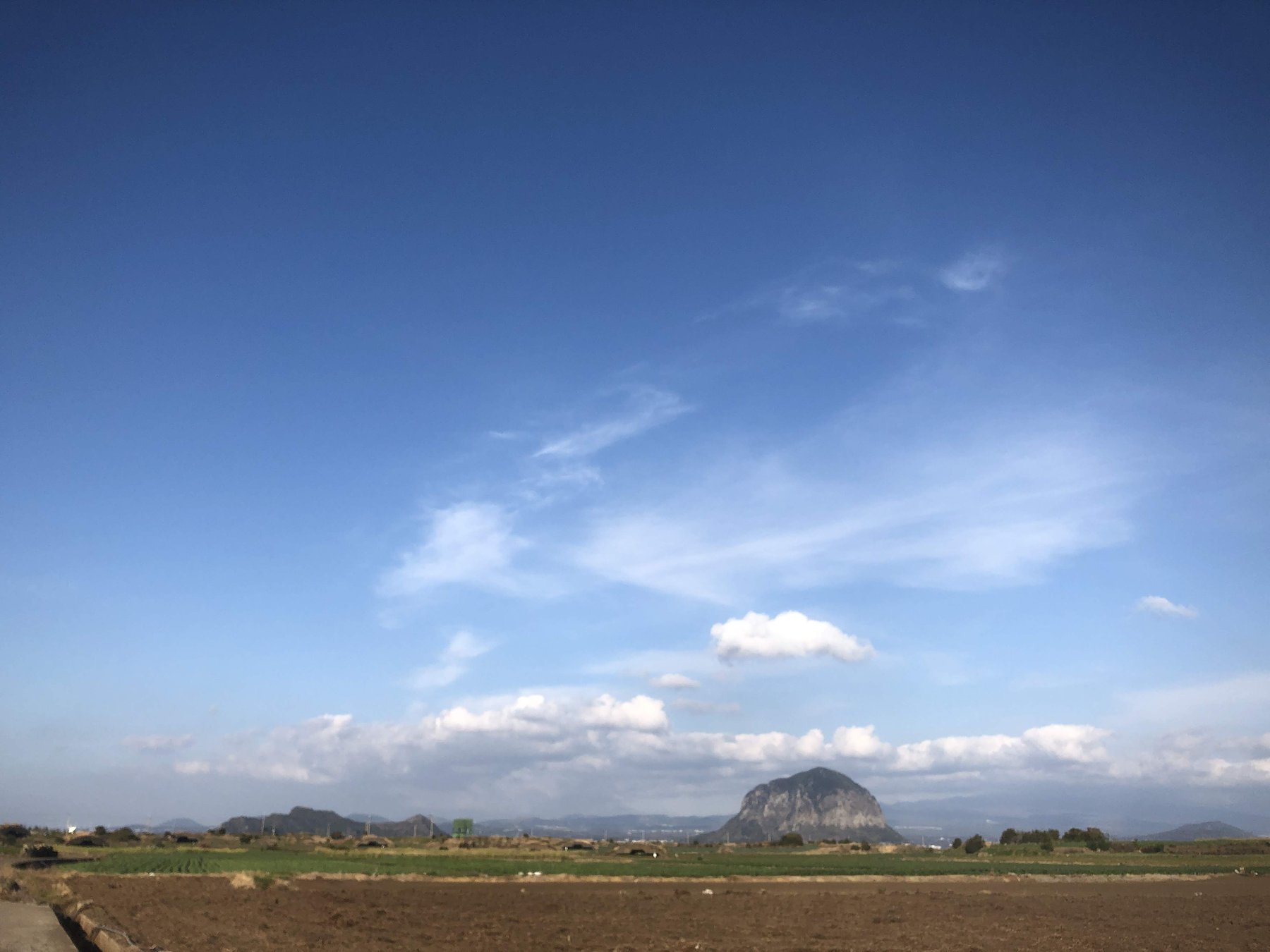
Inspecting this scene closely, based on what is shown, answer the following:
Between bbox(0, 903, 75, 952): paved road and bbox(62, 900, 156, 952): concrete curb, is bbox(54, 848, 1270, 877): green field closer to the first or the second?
bbox(62, 900, 156, 952): concrete curb

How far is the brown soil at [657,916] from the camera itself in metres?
27.4

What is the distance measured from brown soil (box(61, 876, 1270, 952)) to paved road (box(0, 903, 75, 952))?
6.81 ft

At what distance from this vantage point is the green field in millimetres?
56812

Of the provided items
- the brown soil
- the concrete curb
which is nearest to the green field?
the brown soil

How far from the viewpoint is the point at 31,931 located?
2333 centimetres

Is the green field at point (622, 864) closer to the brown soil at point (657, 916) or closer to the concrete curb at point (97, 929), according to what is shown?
the brown soil at point (657, 916)

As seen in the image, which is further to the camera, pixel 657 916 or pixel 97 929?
pixel 657 916

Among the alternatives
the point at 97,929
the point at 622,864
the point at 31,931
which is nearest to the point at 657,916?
the point at 97,929

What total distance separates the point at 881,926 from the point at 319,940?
18856mm

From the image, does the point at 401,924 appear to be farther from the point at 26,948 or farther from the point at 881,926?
the point at 881,926

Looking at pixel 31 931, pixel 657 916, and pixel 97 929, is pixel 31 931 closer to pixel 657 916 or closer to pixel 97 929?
pixel 97 929

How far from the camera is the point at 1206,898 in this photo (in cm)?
4762

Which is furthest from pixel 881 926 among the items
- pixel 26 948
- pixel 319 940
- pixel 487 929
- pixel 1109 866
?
pixel 1109 866

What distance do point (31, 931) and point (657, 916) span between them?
2074 cm
